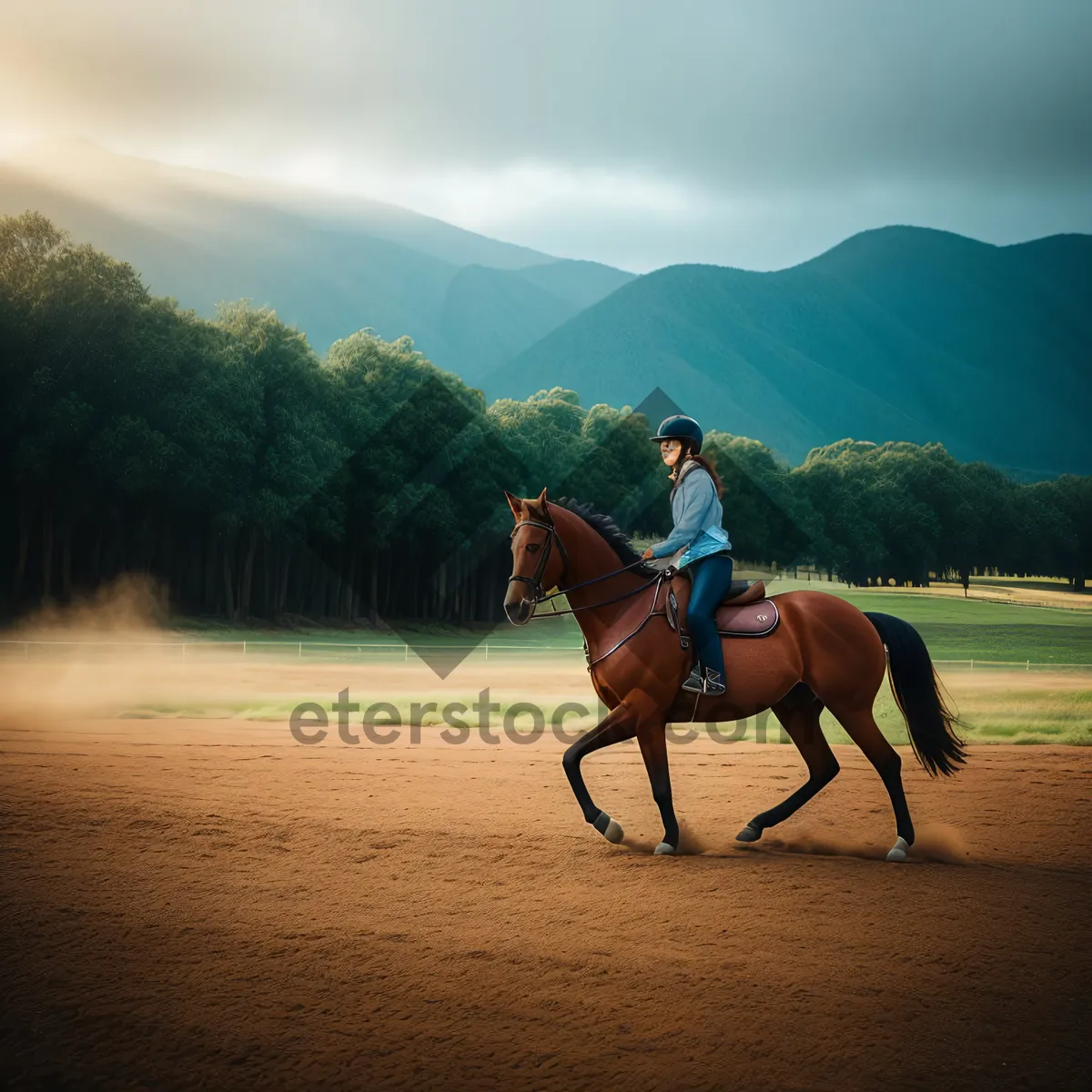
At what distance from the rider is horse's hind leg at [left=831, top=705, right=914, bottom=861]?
1.32 meters

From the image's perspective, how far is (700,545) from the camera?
9.08 metres

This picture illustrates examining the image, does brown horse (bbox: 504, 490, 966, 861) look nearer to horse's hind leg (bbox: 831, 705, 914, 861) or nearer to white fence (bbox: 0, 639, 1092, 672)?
horse's hind leg (bbox: 831, 705, 914, 861)

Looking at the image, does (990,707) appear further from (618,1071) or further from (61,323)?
(61,323)

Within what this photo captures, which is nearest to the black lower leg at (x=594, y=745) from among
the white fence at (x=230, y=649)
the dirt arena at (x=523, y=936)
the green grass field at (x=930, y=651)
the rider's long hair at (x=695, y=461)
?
the dirt arena at (x=523, y=936)

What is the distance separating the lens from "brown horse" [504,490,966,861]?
351 inches

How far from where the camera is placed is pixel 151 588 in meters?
40.8

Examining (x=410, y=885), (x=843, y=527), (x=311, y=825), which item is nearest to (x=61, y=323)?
(x=311, y=825)

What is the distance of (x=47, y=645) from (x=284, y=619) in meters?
14.7

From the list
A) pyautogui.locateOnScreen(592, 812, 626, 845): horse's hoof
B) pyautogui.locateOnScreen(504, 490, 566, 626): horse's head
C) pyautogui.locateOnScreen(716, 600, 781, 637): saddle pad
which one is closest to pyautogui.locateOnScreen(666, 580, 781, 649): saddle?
pyautogui.locateOnScreen(716, 600, 781, 637): saddle pad

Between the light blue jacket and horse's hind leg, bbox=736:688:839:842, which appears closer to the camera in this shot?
the light blue jacket

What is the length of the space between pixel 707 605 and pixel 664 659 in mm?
637

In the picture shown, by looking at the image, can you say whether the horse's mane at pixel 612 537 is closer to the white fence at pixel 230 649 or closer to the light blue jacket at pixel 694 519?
the light blue jacket at pixel 694 519

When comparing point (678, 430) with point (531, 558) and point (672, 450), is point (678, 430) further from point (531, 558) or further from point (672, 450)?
point (531, 558)

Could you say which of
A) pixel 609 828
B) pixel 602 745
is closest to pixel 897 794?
pixel 609 828
